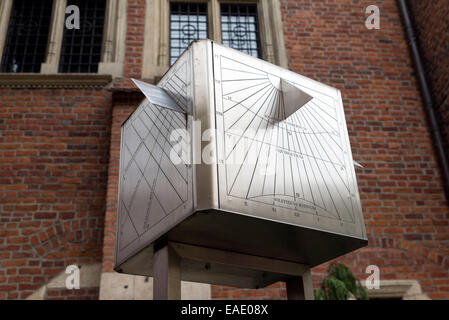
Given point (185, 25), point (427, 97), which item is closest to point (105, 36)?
point (185, 25)

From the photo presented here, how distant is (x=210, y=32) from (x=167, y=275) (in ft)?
15.4

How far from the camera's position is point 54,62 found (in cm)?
514

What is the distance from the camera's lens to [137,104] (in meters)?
4.66

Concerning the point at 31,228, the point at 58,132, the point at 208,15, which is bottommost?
the point at 31,228

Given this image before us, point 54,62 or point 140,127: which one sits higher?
point 54,62

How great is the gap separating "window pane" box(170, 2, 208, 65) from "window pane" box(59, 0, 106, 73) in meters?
0.84

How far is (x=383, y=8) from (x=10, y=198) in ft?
16.0

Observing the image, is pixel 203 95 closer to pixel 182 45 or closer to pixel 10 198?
pixel 10 198

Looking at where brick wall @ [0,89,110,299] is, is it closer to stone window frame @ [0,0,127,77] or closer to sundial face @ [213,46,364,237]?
stone window frame @ [0,0,127,77]

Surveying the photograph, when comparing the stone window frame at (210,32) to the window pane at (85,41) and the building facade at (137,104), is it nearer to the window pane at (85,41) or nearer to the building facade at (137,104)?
the building facade at (137,104)

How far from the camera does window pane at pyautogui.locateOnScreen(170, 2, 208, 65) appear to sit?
5668mm

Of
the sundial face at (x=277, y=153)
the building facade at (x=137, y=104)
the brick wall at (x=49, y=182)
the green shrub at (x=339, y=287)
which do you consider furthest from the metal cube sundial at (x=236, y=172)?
the brick wall at (x=49, y=182)

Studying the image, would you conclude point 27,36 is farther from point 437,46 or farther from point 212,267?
point 212,267
